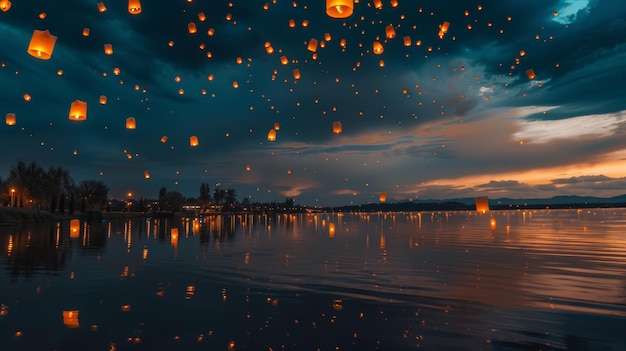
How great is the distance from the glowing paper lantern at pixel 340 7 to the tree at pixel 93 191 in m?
109

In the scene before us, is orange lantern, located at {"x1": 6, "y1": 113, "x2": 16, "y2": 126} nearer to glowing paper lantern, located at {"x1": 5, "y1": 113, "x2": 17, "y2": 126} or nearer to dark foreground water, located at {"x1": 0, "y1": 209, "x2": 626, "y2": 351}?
→ glowing paper lantern, located at {"x1": 5, "y1": 113, "x2": 17, "y2": 126}

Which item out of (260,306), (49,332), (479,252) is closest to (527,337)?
(260,306)

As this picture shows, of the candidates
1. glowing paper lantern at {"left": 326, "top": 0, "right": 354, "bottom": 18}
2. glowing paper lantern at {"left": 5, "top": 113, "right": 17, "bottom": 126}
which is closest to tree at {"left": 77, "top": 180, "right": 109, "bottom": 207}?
glowing paper lantern at {"left": 5, "top": 113, "right": 17, "bottom": 126}

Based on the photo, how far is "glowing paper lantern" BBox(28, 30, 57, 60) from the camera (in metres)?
7.58

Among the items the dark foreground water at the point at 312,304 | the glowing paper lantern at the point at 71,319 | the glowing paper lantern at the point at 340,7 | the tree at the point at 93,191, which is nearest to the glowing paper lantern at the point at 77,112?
the dark foreground water at the point at 312,304

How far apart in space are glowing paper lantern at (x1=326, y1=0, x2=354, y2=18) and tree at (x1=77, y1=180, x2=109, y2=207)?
10892 cm

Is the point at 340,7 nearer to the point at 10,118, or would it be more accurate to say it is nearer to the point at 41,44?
the point at 41,44

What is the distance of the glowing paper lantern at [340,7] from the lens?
6.14 metres

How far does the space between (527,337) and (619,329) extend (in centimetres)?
163

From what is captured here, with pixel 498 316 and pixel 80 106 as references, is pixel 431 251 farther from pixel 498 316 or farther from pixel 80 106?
pixel 80 106

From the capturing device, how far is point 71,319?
653 cm

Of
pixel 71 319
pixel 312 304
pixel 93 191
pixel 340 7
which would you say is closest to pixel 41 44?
pixel 71 319

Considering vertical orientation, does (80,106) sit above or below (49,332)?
above

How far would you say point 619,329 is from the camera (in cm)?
616
